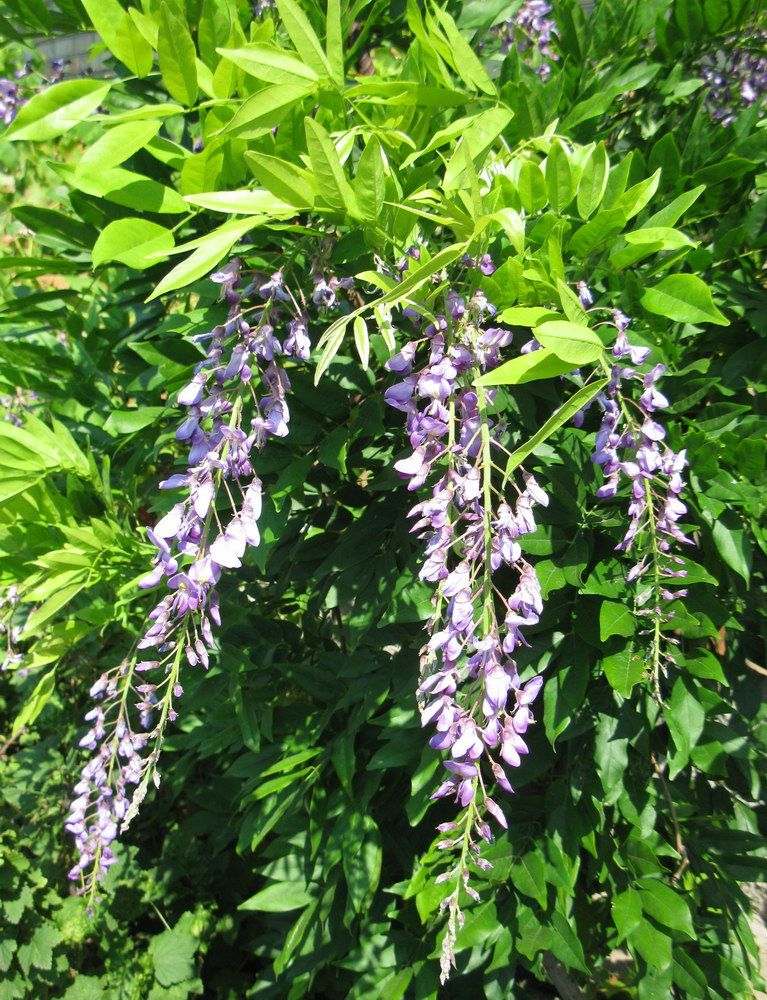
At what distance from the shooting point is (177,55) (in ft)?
2.77

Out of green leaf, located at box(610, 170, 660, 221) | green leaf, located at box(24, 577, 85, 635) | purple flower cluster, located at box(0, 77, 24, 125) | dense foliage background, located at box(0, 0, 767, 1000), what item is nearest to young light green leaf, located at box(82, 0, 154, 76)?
dense foliage background, located at box(0, 0, 767, 1000)

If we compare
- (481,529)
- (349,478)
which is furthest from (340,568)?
(481,529)

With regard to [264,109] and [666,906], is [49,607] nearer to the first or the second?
[264,109]

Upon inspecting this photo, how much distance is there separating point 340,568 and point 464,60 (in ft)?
2.19

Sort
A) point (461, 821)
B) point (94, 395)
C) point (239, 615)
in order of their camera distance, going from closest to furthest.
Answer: point (461, 821), point (239, 615), point (94, 395)

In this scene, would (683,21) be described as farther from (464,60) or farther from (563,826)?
(563,826)

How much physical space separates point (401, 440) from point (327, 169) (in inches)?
18.2

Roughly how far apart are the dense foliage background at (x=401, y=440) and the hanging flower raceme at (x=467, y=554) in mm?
68

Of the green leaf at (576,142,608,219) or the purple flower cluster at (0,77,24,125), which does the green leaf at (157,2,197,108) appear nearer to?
the green leaf at (576,142,608,219)

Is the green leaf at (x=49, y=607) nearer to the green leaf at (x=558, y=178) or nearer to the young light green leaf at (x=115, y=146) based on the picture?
the young light green leaf at (x=115, y=146)

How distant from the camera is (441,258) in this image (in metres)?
0.70

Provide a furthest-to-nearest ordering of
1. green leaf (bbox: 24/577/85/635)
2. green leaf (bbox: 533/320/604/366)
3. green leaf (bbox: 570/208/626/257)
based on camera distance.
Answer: green leaf (bbox: 24/577/85/635) < green leaf (bbox: 570/208/626/257) < green leaf (bbox: 533/320/604/366)

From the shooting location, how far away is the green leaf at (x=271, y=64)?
2.39ft

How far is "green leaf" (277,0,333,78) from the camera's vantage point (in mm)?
733
